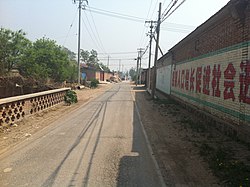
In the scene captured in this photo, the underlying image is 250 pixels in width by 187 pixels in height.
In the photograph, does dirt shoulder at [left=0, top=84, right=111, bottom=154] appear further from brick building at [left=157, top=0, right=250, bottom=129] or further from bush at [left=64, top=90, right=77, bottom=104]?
brick building at [left=157, top=0, right=250, bottom=129]

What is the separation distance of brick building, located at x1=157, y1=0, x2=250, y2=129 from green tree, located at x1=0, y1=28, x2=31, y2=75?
2232 centimetres

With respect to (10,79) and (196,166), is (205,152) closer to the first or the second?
(196,166)

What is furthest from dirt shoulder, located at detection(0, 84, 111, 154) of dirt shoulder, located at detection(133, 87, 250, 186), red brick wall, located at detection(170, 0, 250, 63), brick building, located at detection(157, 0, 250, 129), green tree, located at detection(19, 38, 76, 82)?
green tree, located at detection(19, 38, 76, 82)

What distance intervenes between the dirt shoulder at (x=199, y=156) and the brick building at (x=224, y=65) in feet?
2.79

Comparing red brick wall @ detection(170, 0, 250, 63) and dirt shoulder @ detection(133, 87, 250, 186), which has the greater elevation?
red brick wall @ detection(170, 0, 250, 63)

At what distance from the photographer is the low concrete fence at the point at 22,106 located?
9992mm

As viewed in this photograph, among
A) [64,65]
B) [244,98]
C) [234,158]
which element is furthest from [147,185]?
[64,65]

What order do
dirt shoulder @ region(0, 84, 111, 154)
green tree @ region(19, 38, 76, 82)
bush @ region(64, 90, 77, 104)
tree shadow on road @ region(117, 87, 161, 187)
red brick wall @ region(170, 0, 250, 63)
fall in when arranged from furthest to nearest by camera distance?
green tree @ region(19, 38, 76, 82) → bush @ region(64, 90, 77, 104) → red brick wall @ region(170, 0, 250, 63) → dirt shoulder @ region(0, 84, 111, 154) → tree shadow on road @ region(117, 87, 161, 187)

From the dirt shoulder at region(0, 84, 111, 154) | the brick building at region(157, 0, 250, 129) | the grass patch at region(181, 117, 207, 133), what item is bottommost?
the dirt shoulder at region(0, 84, 111, 154)

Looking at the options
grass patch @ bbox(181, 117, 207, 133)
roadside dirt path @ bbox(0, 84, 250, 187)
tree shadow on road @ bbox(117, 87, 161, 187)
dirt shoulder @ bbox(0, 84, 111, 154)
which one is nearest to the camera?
tree shadow on road @ bbox(117, 87, 161, 187)

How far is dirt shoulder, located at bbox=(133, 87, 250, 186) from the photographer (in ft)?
17.3

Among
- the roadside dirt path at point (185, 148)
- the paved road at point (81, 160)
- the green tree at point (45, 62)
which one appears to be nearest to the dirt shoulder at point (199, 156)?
the roadside dirt path at point (185, 148)

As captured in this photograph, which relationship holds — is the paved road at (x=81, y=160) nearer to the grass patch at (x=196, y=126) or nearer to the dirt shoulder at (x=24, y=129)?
the dirt shoulder at (x=24, y=129)

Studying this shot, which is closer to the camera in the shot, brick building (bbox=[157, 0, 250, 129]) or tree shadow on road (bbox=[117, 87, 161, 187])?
tree shadow on road (bbox=[117, 87, 161, 187])
